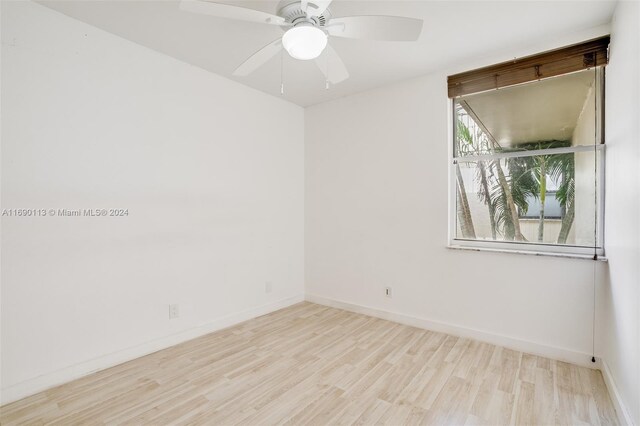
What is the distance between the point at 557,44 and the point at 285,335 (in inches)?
132

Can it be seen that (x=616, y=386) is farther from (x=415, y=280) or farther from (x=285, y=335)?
(x=285, y=335)

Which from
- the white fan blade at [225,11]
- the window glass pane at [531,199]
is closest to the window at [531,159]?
the window glass pane at [531,199]

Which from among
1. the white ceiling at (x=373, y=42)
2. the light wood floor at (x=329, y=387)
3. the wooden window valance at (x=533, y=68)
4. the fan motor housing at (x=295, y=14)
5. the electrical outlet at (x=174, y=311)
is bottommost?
the light wood floor at (x=329, y=387)

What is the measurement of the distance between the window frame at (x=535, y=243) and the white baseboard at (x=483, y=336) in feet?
2.46

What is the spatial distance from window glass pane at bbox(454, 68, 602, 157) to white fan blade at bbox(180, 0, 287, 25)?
2.11 metres

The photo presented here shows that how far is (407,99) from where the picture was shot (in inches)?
127

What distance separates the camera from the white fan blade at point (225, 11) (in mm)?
1526

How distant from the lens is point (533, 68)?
260 centimetres

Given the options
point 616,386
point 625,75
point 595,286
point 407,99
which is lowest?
point 616,386

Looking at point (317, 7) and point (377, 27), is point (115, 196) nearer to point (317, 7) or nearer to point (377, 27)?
point (317, 7)

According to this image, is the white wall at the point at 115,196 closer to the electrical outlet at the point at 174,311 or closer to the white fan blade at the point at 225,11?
the electrical outlet at the point at 174,311

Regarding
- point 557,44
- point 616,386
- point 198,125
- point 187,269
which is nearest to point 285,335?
point 187,269

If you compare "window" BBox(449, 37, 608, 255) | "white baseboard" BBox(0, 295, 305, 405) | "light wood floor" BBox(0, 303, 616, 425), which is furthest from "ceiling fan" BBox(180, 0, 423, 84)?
"white baseboard" BBox(0, 295, 305, 405)

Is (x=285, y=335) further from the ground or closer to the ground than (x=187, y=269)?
closer to the ground
